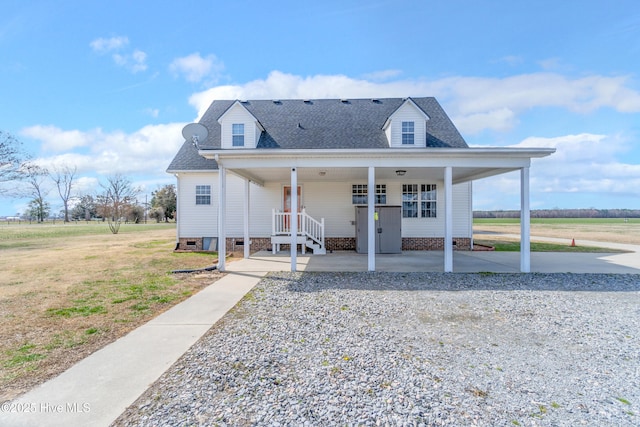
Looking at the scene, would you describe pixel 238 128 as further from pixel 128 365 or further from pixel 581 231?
pixel 581 231

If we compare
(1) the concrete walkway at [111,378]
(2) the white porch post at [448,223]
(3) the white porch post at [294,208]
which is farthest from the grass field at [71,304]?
(2) the white porch post at [448,223]

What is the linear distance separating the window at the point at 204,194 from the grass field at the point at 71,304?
361cm

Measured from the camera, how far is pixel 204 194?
14148 millimetres

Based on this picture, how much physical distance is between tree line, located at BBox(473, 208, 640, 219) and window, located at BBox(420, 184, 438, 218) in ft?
200

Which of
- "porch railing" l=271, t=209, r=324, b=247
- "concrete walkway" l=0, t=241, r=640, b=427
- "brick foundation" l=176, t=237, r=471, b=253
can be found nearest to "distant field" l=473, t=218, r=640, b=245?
"brick foundation" l=176, t=237, r=471, b=253

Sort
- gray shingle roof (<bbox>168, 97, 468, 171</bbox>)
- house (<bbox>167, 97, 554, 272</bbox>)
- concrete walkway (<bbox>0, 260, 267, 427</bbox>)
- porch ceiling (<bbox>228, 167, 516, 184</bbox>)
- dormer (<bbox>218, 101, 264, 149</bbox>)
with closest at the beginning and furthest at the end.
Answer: concrete walkway (<bbox>0, 260, 267, 427</bbox>), porch ceiling (<bbox>228, 167, 516, 184</bbox>), house (<bbox>167, 97, 554, 272</bbox>), dormer (<bbox>218, 101, 264, 149</bbox>), gray shingle roof (<bbox>168, 97, 468, 171</bbox>)

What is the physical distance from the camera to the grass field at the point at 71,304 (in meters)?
3.62

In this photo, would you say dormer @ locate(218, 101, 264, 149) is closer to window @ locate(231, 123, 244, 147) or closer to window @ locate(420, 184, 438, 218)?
window @ locate(231, 123, 244, 147)

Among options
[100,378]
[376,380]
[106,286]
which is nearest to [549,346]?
[376,380]

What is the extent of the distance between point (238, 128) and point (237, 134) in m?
0.27

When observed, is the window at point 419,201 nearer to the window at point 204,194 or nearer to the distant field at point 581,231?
the distant field at point 581,231

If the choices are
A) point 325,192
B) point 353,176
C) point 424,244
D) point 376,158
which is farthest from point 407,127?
point 424,244

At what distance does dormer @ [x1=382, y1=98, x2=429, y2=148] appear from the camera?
12.7 m

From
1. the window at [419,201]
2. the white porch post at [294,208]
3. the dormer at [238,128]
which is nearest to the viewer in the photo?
the white porch post at [294,208]
